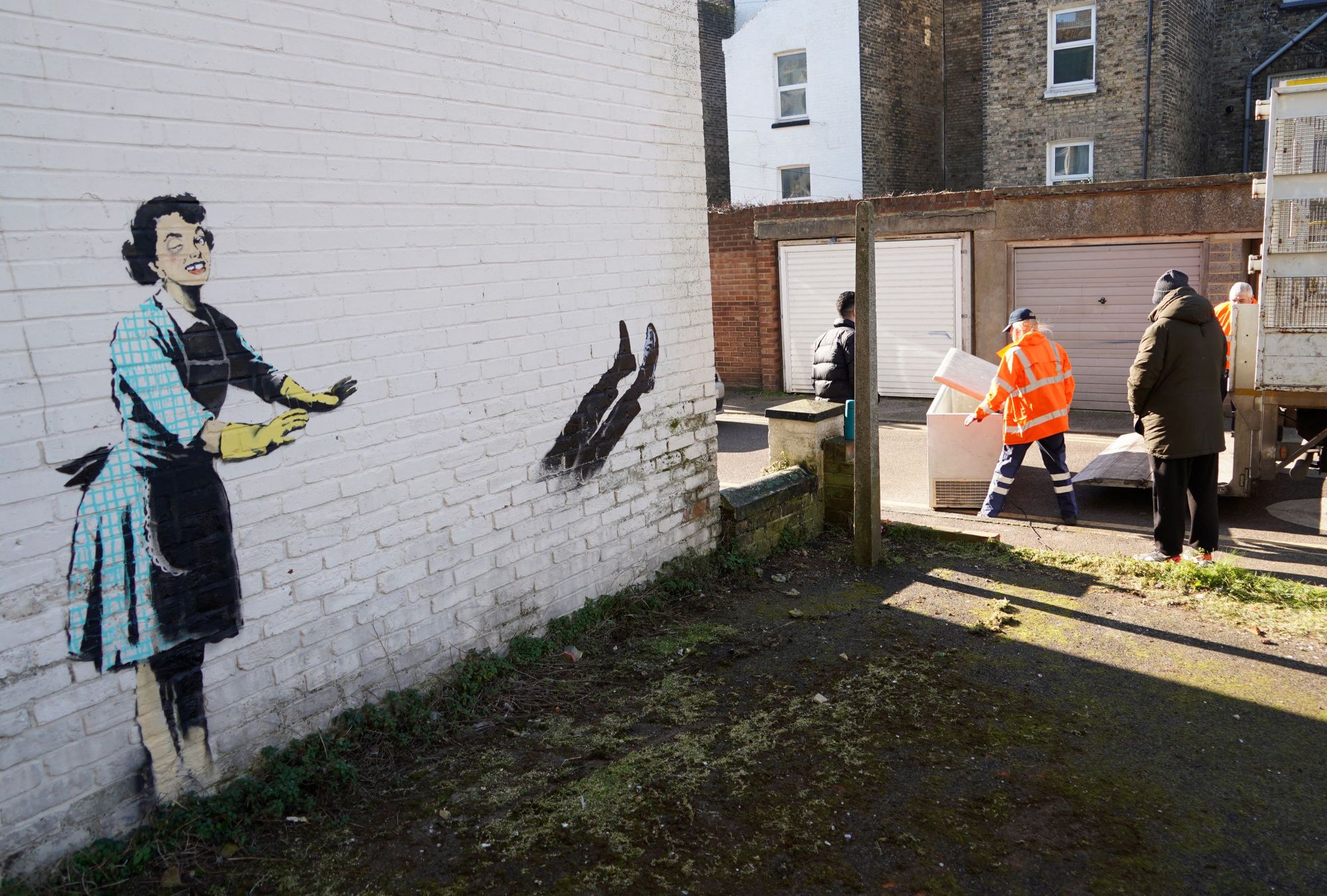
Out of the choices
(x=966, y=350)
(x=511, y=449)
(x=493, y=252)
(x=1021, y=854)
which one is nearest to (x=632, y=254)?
(x=493, y=252)

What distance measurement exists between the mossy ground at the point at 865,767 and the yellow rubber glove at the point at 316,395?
1.65m

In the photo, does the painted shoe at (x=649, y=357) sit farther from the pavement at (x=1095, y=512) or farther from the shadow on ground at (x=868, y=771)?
the pavement at (x=1095, y=512)

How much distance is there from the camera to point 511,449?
5219 mm

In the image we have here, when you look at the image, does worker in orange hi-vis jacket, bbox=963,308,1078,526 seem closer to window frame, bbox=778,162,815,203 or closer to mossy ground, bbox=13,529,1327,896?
mossy ground, bbox=13,529,1327,896

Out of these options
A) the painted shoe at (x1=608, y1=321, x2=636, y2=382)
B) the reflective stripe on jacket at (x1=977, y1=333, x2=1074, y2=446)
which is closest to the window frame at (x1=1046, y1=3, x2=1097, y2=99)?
the reflective stripe on jacket at (x1=977, y1=333, x2=1074, y2=446)

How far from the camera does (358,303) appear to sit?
4.36 m

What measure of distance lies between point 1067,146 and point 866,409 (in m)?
16.4

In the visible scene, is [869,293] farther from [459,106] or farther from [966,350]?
[966,350]

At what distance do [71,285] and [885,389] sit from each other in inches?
541

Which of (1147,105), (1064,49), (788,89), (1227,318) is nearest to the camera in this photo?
(1227,318)

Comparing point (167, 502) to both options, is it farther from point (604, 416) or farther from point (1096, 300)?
point (1096, 300)

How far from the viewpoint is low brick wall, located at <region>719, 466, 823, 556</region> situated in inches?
275

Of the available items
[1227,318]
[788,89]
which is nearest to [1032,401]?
[1227,318]

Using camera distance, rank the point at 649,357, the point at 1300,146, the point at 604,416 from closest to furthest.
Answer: the point at 604,416, the point at 649,357, the point at 1300,146
